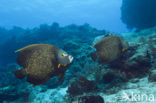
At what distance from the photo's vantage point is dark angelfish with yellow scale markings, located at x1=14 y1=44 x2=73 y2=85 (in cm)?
194

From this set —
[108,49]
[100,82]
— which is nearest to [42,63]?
[108,49]

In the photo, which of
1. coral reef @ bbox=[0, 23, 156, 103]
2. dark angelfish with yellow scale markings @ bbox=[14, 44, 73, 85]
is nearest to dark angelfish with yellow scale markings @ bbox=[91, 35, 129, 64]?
coral reef @ bbox=[0, 23, 156, 103]

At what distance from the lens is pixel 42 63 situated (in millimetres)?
1975

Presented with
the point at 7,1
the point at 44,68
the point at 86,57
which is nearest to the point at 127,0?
the point at 86,57

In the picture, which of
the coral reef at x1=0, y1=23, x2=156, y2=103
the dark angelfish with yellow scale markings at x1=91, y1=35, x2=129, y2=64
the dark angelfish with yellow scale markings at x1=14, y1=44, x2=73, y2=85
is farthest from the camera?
the coral reef at x1=0, y1=23, x2=156, y2=103

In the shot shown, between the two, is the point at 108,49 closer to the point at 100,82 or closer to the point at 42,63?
the point at 42,63

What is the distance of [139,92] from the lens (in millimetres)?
3387

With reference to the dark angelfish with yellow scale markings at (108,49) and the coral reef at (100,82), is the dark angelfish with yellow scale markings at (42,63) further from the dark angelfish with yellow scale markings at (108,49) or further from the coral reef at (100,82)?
the coral reef at (100,82)

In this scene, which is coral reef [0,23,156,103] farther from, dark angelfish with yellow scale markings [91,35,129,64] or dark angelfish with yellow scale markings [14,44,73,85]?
dark angelfish with yellow scale markings [14,44,73,85]

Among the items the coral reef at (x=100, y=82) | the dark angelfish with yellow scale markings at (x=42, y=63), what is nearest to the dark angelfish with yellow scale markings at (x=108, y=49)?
the coral reef at (x=100, y=82)

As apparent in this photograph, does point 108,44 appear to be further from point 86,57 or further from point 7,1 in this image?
point 7,1

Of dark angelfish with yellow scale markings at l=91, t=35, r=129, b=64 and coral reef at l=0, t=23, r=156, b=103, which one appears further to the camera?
coral reef at l=0, t=23, r=156, b=103

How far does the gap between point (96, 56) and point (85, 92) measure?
239 centimetres

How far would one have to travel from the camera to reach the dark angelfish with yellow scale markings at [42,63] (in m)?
1.94
